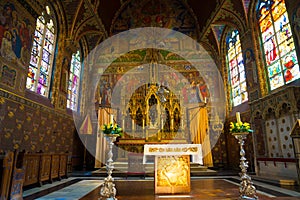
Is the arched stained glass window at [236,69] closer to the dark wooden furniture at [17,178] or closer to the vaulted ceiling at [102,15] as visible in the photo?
the vaulted ceiling at [102,15]

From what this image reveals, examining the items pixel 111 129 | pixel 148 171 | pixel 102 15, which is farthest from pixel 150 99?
pixel 111 129

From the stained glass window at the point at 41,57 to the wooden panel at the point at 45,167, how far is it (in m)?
2.71

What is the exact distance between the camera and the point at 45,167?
6.47m

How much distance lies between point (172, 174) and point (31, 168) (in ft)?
14.2

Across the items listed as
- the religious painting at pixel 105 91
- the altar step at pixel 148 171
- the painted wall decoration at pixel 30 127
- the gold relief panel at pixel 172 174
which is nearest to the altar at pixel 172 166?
the gold relief panel at pixel 172 174

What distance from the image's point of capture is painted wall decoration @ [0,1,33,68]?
5602mm

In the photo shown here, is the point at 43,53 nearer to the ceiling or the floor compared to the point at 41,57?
nearer to the ceiling

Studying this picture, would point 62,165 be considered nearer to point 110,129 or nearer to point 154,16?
point 110,129

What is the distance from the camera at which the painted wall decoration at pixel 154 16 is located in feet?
44.6

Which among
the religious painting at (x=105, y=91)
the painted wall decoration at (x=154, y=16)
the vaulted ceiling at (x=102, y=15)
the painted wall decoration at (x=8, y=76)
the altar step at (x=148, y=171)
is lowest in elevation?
the altar step at (x=148, y=171)

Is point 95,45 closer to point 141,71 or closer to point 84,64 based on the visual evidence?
point 84,64

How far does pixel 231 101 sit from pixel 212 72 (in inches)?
91.1

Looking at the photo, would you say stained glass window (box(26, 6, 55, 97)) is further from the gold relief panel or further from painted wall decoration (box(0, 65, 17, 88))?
the gold relief panel

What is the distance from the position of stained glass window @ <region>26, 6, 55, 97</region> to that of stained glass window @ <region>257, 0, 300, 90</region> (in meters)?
9.46
